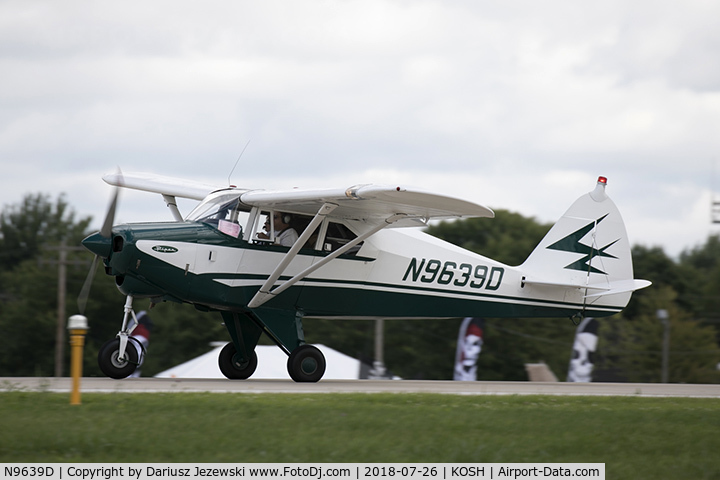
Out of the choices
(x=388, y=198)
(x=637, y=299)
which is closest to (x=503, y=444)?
(x=388, y=198)

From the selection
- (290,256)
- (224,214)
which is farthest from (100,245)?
(290,256)

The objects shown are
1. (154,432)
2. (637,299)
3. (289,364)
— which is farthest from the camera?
(637,299)

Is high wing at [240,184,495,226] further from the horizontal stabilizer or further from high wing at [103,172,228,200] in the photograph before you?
the horizontal stabilizer

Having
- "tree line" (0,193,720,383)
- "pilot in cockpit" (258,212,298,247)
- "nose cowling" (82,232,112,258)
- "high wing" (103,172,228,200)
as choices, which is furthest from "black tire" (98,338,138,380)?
"tree line" (0,193,720,383)

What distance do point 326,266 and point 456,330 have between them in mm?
50948

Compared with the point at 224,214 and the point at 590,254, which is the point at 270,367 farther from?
the point at 224,214

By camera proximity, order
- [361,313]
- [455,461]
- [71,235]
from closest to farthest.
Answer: [455,461], [361,313], [71,235]

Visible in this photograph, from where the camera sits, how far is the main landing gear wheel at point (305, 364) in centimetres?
1407

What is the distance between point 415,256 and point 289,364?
322 cm

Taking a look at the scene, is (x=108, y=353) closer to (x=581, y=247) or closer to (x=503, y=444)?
(x=503, y=444)

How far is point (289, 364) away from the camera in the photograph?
46.4 feet

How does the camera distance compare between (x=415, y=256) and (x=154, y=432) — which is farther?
(x=415, y=256)

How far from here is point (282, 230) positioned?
577 inches

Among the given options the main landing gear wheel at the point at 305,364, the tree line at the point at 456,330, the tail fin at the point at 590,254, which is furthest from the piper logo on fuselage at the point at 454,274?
the tree line at the point at 456,330
